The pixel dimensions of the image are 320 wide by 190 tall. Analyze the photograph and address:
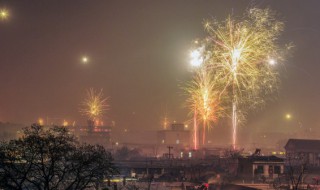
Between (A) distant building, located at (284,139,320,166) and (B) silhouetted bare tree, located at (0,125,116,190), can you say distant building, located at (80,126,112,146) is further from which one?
(B) silhouetted bare tree, located at (0,125,116,190)

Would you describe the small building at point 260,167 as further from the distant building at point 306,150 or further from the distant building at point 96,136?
the distant building at point 96,136

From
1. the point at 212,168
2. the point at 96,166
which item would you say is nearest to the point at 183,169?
the point at 212,168

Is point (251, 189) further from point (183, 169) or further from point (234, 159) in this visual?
point (183, 169)

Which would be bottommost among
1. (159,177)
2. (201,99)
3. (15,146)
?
(159,177)

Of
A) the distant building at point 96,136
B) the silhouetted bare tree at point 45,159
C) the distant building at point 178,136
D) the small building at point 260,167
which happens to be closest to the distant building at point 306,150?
the small building at point 260,167

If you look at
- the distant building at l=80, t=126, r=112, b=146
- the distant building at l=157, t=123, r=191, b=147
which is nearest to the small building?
the distant building at l=80, t=126, r=112, b=146

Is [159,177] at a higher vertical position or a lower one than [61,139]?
lower
